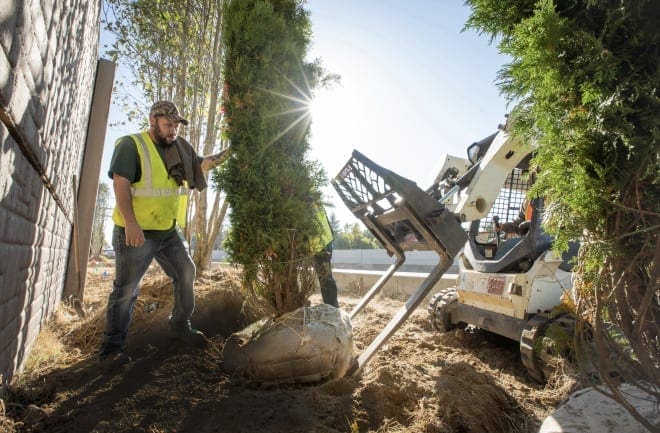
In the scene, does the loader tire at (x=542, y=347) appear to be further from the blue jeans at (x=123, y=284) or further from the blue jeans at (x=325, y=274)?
the blue jeans at (x=123, y=284)

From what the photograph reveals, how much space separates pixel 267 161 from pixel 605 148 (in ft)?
8.25

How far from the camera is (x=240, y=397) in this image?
247 cm

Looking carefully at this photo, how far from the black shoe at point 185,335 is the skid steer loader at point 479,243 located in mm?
1600

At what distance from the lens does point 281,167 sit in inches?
134

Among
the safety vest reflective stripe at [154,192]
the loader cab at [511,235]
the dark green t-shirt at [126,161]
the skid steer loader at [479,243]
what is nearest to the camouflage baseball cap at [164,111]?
the dark green t-shirt at [126,161]

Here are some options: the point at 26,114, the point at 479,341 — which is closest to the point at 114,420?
the point at 26,114

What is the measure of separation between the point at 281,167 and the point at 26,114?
1849 millimetres

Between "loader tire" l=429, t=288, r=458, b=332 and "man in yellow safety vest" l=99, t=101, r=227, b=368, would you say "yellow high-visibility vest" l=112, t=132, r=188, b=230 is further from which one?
"loader tire" l=429, t=288, r=458, b=332

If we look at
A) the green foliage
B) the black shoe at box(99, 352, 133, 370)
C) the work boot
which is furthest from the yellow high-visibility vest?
the black shoe at box(99, 352, 133, 370)

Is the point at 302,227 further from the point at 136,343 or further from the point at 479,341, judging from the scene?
the point at 479,341

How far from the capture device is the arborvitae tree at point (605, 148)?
149 centimetres

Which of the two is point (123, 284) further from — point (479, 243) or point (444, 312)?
point (479, 243)

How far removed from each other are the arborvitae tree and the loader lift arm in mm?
1623

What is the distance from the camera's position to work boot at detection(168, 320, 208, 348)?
363cm
